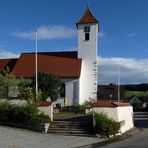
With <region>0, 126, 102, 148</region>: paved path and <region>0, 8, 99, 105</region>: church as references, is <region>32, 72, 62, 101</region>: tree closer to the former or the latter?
<region>0, 8, 99, 105</region>: church

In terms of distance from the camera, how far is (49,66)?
197 ft

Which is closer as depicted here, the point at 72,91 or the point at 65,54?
the point at 72,91

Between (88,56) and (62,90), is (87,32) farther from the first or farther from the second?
(62,90)

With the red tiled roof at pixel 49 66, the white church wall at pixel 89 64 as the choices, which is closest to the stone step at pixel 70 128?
the red tiled roof at pixel 49 66

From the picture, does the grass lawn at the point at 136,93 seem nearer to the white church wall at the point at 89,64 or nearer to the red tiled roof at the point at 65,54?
the red tiled roof at the point at 65,54

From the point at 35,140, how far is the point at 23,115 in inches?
243

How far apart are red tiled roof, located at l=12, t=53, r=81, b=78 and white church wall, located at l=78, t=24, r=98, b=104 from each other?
1323mm

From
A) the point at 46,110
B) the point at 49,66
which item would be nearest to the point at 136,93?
the point at 49,66

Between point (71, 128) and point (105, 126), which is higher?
point (105, 126)

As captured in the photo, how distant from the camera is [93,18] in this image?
202 ft

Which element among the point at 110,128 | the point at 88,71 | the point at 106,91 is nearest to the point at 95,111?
the point at 110,128

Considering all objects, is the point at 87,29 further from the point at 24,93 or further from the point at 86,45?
the point at 24,93

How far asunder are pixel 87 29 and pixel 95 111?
109 ft

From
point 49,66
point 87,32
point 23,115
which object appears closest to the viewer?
point 23,115
